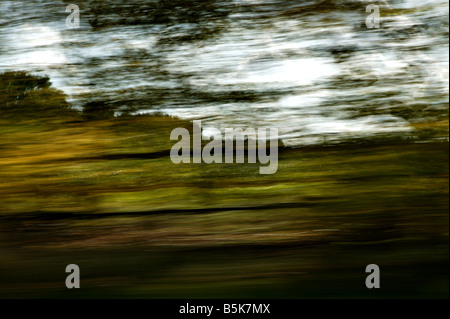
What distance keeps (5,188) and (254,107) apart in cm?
113

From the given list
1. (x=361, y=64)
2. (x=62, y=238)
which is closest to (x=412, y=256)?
(x=361, y=64)

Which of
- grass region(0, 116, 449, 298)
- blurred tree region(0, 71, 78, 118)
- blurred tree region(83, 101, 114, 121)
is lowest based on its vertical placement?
grass region(0, 116, 449, 298)

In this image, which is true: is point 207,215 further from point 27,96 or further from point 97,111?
point 27,96

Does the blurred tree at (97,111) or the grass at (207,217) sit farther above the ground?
the blurred tree at (97,111)

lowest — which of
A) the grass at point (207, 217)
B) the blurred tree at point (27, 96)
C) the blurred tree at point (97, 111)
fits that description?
the grass at point (207, 217)

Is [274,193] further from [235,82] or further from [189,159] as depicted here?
[235,82]

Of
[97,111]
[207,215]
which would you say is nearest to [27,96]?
[97,111]

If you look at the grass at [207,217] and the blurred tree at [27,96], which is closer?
the grass at [207,217]

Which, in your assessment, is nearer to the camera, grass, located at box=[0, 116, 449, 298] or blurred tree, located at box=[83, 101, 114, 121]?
grass, located at box=[0, 116, 449, 298]

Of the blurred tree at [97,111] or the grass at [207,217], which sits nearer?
the grass at [207,217]

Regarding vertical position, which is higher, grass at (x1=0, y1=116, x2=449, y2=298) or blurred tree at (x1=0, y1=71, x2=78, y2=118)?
blurred tree at (x1=0, y1=71, x2=78, y2=118)

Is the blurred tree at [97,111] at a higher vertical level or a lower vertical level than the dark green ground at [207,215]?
higher
